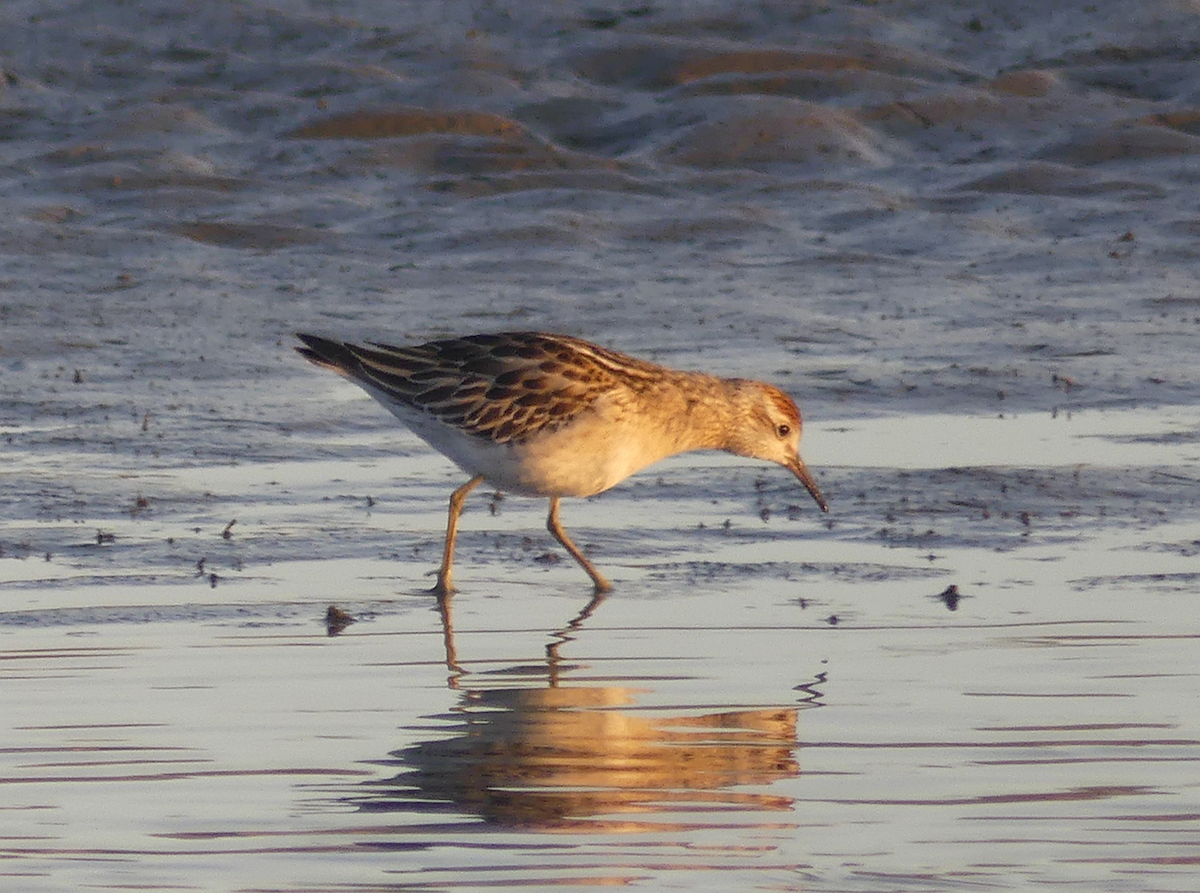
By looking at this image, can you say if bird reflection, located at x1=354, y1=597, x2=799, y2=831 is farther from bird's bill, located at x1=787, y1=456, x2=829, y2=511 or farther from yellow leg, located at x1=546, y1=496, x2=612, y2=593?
bird's bill, located at x1=787, y1=456, x2=829, y2=511

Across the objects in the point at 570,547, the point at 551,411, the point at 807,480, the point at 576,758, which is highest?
the point at 551,411

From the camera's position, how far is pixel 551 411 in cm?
929

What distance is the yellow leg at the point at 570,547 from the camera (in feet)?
28.9

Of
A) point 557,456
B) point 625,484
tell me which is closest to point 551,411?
point 557,456

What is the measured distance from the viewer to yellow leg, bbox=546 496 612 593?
882cm

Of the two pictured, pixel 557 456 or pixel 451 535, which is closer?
pixel 451 535

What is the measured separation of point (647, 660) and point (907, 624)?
37.7 inches

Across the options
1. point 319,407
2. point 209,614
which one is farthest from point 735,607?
point 319,407

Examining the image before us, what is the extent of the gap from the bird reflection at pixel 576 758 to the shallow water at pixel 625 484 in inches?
0.9

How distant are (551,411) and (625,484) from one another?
1619 millimetres

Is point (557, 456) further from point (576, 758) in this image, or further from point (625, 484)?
point (576, 758)

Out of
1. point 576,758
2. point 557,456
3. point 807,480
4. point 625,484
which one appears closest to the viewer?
point 576,758

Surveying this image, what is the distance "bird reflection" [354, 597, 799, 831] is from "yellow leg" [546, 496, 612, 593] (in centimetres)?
137

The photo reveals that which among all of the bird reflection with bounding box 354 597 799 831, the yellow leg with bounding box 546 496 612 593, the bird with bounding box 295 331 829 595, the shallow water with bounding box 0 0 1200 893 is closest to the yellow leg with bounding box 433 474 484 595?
the bird with bounding box 295 331 829 595
